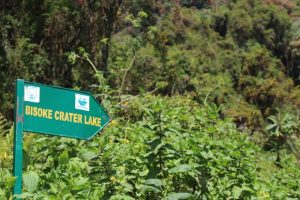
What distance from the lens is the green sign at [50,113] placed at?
269cm

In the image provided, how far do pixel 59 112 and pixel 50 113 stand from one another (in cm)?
6

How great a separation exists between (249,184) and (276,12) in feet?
256

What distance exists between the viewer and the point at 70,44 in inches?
475

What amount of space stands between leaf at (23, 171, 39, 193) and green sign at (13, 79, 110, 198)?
4 cm

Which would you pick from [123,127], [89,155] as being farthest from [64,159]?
[123,127]

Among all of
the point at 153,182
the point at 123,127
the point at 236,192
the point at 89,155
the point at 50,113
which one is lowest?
the point at 236,192

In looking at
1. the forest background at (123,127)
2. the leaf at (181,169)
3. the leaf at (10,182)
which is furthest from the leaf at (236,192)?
the leaf at (10,182)

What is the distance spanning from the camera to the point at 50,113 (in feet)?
9.43

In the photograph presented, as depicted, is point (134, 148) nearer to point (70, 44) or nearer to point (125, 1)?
point (70, 44)

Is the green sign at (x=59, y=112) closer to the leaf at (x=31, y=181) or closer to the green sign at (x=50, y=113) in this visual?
the green sign at (x=50, y=113)

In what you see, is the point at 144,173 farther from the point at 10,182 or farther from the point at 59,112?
the point at 10,182

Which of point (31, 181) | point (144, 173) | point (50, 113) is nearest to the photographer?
point (31, 181)

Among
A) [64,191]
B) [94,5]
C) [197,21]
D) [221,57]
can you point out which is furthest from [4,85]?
[197,21]

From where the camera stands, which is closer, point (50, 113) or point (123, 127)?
point (50, 113)
